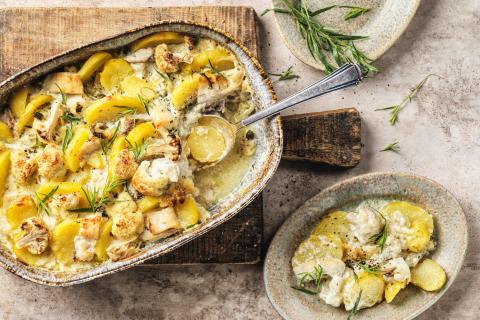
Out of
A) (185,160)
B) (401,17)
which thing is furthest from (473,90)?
(185,160)

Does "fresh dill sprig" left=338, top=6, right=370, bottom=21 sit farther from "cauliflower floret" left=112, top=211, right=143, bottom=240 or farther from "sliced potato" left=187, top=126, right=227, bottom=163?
"cauliflower floret" left=112, top=211, right=143, bottom=240

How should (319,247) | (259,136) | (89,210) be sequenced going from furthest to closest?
1. (319,247)
2. (259,136)
3. (89,210)

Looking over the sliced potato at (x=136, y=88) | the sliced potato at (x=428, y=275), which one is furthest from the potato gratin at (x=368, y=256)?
the sliced potato at (x=136, y=88)

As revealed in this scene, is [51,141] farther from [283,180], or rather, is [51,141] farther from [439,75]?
[439,75]

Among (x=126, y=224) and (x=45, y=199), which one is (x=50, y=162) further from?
(x=126, y=224)

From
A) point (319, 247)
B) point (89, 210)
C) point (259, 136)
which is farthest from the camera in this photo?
point (319, 247)

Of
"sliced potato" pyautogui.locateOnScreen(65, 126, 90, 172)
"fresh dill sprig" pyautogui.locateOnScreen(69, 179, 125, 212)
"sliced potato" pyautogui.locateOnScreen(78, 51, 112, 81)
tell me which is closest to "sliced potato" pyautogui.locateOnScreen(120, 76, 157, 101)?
"sliced potato" pyautogui.locateOnScreen(78, 51, 112, 81)

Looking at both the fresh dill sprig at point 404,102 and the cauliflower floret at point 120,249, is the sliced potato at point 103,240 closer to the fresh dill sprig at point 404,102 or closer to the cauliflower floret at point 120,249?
the cauliflower floret at point 120,249
